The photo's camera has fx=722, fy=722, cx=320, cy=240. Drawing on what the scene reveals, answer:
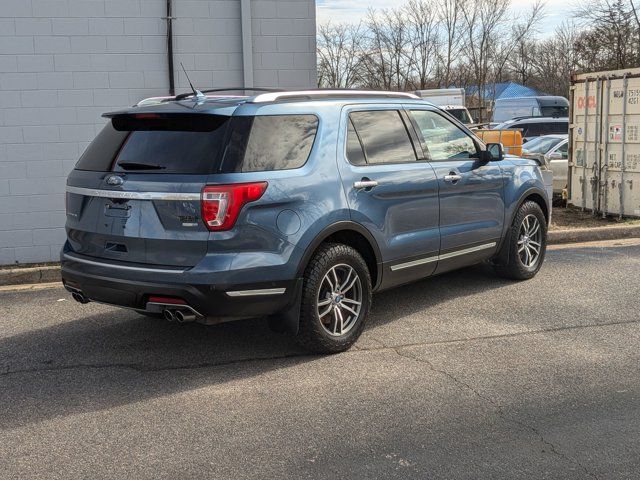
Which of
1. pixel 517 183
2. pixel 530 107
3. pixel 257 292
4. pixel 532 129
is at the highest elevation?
pixel 530 107

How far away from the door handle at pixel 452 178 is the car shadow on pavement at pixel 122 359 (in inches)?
46.3

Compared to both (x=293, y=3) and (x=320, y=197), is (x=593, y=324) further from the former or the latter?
(x=293, y=3)

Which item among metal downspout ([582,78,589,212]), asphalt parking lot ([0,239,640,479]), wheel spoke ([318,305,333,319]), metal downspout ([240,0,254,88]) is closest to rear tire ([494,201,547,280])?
asphalt parking lot ([0,239,640,479])

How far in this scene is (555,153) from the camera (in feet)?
49.1

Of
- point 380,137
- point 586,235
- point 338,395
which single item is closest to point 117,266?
point 338,395

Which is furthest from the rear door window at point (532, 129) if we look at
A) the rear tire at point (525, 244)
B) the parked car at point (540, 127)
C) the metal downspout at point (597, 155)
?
the rear tire at point (525, 244)

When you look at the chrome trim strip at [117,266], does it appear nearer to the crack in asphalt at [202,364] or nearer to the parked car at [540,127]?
the crack in asphalt at [202,364]

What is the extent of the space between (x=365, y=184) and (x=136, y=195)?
5.41 feet

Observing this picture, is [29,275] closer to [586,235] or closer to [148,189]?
[148,189]

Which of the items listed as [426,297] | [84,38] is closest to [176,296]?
[426,297]

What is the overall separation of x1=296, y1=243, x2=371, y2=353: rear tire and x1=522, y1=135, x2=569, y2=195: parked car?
9667mm

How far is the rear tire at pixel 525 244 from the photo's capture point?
7047 millimetres

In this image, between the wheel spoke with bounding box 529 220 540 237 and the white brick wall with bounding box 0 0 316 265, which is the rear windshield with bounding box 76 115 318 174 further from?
the white brick wall with bounding box 0 0 316 265

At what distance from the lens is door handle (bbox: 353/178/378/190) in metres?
5.24
